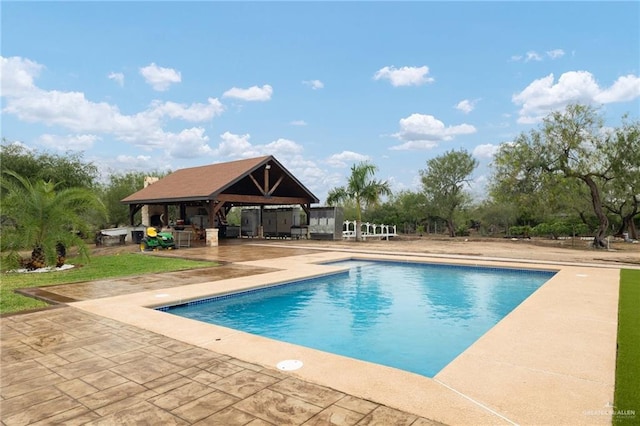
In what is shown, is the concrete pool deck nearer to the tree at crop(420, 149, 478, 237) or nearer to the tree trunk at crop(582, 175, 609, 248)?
the tree trunk at crop(582, 175, 609, 248)

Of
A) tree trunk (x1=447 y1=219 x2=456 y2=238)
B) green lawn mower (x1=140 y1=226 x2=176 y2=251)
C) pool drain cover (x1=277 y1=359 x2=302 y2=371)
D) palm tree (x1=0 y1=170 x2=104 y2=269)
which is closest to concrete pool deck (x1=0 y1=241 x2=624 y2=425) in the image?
pool drain cover (x1=277 y1=359 x2=302 y2=371)

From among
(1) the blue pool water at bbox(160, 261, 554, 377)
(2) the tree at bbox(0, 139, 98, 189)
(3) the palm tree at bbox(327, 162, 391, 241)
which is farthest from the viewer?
(3) the palm tree at bbox(327, 162, 391, 241)

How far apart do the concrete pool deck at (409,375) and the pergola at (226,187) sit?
43.2 feet

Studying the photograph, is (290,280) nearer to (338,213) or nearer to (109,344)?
(109,344)

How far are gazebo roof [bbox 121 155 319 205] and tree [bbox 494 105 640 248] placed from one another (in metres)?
12.9

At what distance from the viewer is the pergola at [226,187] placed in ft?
64.5

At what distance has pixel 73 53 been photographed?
49.7 ft

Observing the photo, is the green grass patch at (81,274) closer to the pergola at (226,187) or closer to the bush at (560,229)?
the pergola at (226,187)

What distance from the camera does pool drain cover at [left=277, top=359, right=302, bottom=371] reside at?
4.11 metres

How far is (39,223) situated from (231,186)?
10813mm

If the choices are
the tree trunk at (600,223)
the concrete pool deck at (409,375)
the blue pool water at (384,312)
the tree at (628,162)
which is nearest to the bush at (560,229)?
the tree at (628,162)

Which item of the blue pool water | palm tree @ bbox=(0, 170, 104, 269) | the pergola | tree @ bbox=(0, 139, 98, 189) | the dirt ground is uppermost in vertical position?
tree @ bbox=(0, 139, 98, 189)

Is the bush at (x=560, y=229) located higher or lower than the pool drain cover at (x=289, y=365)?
higher

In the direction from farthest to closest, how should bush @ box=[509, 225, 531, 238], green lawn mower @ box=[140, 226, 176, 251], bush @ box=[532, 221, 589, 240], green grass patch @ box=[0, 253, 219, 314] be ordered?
bush @ box=[509, 225, 531, 238]
bush @ box=[532, 221, 589, 240]
green lawn mower @ box=[140, 226, 176, 251]
green grass patch @ box=[0, 253, 219, 314]
